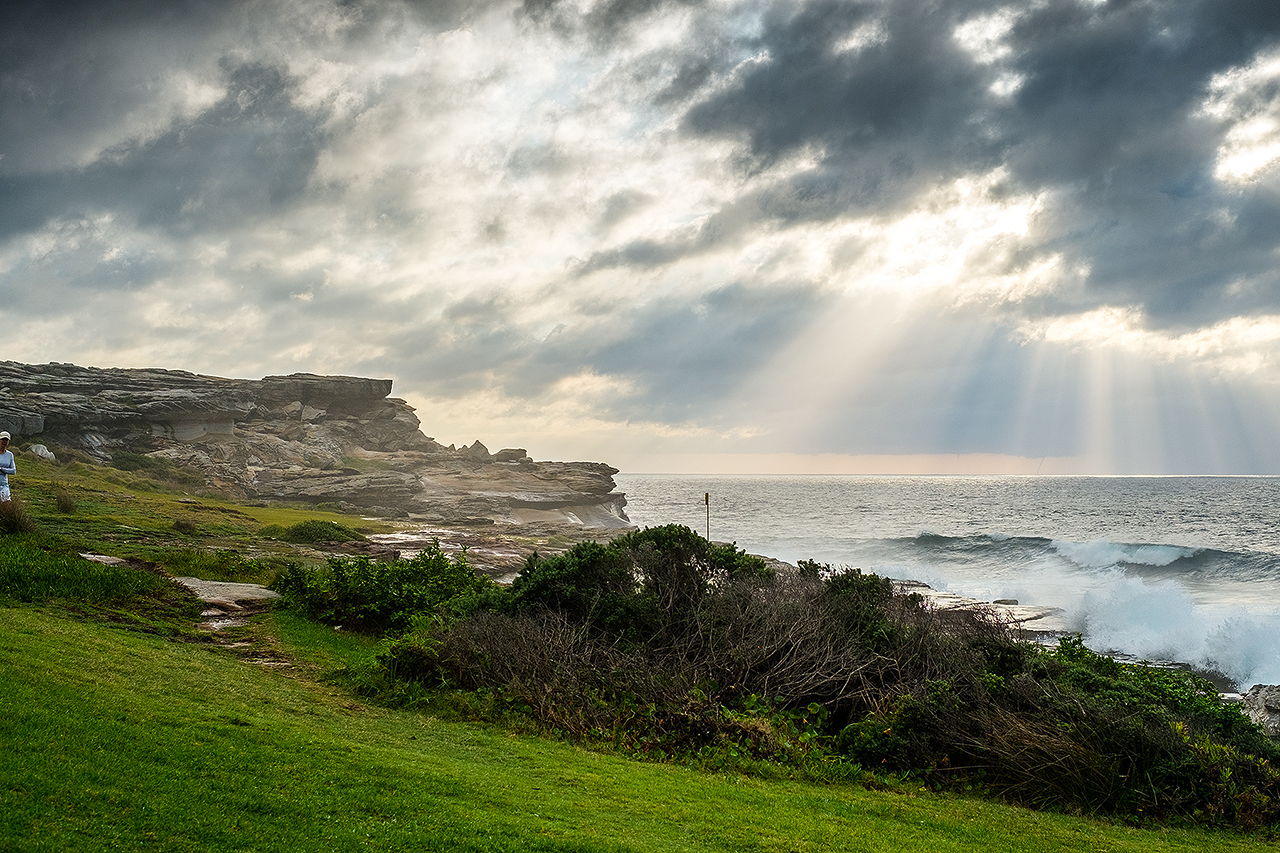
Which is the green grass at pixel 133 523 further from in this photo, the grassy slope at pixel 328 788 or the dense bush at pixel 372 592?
the grassy slope at pixel 328 788

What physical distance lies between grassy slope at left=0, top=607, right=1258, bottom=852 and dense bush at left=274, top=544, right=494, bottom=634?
15.4 ft

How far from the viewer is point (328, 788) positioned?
222 inches

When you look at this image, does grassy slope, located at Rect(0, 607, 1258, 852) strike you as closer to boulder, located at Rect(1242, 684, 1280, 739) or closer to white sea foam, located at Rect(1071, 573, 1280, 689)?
boulder, located at Rect(1242, 684, 1280, 739)

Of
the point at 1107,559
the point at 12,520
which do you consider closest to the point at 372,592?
the point at 12,520

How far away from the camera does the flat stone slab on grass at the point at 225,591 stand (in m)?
15.8

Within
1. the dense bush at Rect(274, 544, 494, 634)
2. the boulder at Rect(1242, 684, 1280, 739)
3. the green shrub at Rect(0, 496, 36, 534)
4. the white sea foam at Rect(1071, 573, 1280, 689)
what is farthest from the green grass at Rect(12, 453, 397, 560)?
the white sea foam at Rect(1071, 573, 1280, 689)

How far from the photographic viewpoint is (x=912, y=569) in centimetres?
4978

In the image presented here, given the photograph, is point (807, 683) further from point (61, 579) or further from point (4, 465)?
point (4, 465)

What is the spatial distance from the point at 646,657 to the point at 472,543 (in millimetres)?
28616

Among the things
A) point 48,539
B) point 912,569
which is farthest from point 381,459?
point 48,539

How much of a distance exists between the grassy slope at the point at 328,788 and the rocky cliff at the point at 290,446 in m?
53.5

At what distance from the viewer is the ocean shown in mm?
25688

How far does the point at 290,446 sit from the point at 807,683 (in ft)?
283

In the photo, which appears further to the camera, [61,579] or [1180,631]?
[1180,631]
